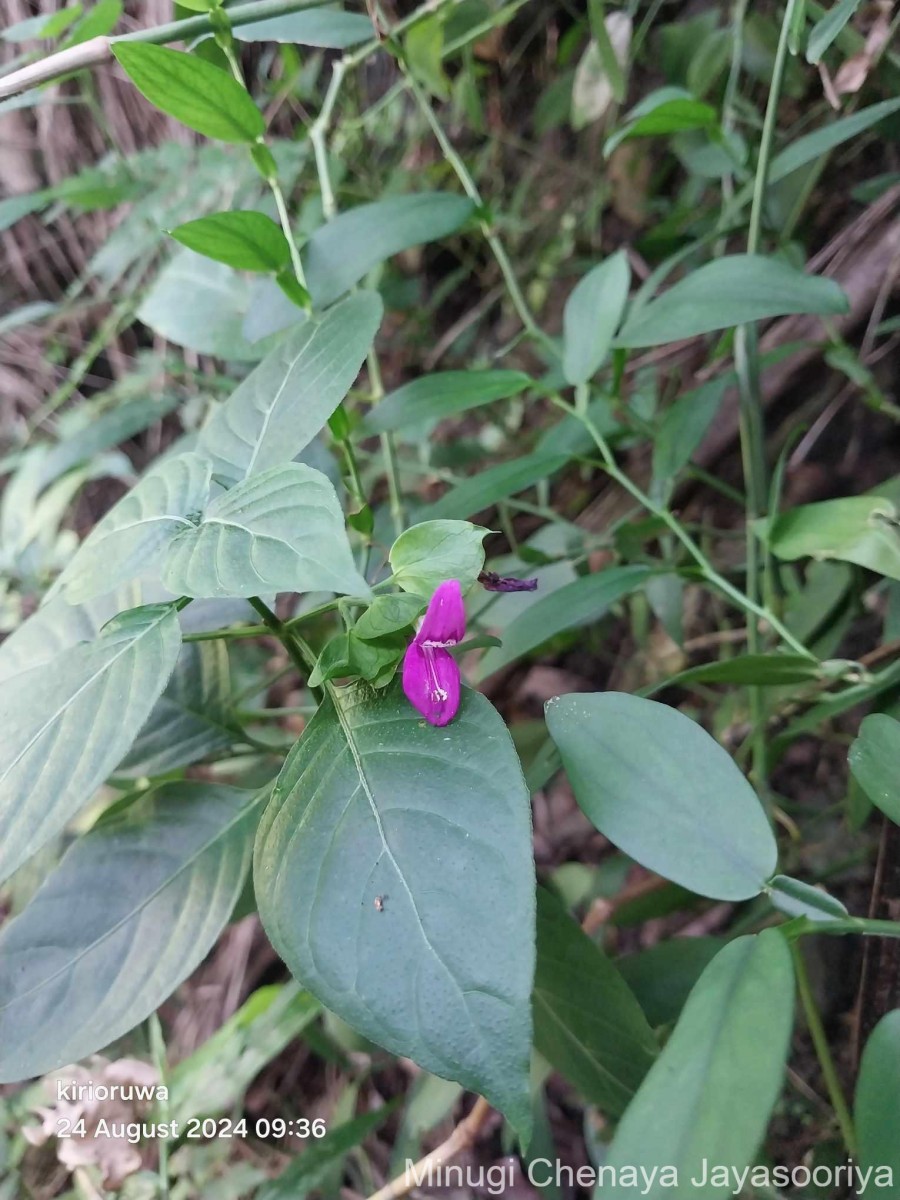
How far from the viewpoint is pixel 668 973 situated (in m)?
0.65

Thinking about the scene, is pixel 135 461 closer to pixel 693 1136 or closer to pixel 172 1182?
pixel 172 1182

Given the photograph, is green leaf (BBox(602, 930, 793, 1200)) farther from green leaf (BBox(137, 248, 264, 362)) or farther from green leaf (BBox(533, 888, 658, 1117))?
green leaf (BBox(137, 248, 264, 362))

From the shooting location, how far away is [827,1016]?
825mm

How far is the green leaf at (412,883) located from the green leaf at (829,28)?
0.53 meters

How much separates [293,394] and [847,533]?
1.40 feet

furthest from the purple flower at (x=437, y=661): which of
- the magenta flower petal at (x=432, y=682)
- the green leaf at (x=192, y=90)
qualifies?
the green leaf at (x=192, y=90)

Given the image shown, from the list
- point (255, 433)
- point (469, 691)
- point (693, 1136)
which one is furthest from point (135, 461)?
point (693, 1136)

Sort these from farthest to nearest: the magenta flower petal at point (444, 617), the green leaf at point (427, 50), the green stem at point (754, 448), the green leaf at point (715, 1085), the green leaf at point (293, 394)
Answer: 1. the green leaf at point (427, 50)
2. the green stem at point (754, 448)
3. the green leaf at point (293, 394)
4. the magenta flower petal at point (444, 617)
5. the green leaf at point (715, 1085)

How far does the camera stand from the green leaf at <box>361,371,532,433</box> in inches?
28.9

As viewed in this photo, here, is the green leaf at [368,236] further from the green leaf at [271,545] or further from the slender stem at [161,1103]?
the slender stem at [161,1103]

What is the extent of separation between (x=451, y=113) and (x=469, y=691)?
54.9 inches

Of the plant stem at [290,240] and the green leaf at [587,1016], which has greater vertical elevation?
the plant stem at [290,240]

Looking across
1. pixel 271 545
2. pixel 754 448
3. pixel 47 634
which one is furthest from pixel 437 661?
pixel 754 448

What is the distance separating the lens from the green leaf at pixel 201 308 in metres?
0.82
